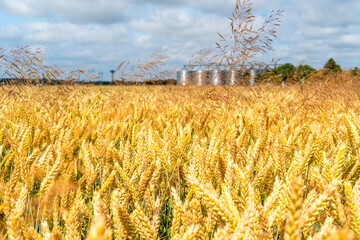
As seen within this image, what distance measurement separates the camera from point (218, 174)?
1.12 meters

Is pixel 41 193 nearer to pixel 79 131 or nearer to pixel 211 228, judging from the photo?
pixel 211 228

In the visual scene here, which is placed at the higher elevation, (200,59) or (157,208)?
(200,59)

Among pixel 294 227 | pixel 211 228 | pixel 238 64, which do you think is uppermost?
pixel 238 64

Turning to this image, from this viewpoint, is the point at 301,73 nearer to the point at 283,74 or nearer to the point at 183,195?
the point at 183,195

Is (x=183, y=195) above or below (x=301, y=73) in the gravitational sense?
below

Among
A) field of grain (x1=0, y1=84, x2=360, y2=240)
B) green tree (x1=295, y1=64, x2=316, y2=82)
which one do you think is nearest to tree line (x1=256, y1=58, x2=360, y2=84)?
green tree (x1=295, y1=64, x2=316, y2=82)

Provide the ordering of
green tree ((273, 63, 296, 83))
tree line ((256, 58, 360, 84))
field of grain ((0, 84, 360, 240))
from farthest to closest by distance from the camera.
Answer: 1. green tree ((273, 63, 296, 83))
2. tree line ((256, 58, 360, 84))
3. field of grain ((0, 84, 360, 240))

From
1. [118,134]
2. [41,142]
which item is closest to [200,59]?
[118,134]

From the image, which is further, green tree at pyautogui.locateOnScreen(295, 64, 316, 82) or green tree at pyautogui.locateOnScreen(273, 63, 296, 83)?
green tree at pyautogui.locateOnScreen(273, 63, 296, 83)

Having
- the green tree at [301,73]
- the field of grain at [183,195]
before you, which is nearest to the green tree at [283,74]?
the green tree at [301,73]

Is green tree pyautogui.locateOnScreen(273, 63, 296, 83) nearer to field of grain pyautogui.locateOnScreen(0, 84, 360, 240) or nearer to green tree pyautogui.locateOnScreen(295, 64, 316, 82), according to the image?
green tree pyautogui.locateOnScreen(295, 64, 316, 82)

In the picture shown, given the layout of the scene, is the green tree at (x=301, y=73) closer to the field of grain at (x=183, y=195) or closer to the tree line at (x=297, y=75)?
the tree line at (x=297, y=75)

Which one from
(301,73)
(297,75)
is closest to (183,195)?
(301,73)

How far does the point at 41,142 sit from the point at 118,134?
0.42 m
